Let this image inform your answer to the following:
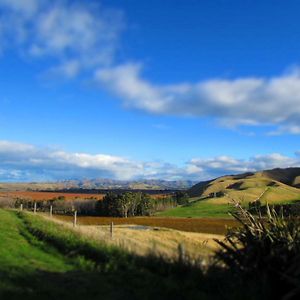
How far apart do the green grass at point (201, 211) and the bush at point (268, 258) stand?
109517 millimetres

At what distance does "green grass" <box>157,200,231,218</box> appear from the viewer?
427ft

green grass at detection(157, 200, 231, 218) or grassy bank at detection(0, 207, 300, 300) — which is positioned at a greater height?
green grass at detection(157, 200, 231, 218)

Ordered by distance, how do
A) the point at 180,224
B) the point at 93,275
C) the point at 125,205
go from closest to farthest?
the point at 93,275 < the point at 180,224 < the point at 125,205

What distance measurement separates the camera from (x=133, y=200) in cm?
12875

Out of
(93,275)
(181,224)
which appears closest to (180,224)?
(181,224)

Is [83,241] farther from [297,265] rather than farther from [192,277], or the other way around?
[297,265]

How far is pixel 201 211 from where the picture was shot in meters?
140

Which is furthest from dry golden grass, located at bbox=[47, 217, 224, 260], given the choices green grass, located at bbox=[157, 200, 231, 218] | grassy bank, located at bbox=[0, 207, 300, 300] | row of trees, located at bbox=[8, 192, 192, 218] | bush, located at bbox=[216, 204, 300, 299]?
green grass, located at bbox=[157, 200, 231, 218]

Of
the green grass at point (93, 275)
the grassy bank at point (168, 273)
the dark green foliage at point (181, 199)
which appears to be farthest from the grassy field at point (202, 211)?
the grassy bank at point (168, 273)

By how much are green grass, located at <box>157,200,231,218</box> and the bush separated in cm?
10952

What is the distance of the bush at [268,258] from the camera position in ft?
38.5

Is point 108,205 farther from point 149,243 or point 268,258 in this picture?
point 268,258

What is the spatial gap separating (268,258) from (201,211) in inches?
5066

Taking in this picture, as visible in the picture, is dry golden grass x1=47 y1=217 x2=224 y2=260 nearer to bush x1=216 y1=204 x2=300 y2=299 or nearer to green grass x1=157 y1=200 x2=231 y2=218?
bush x1=216 y1=204 x2=300 y2=299
